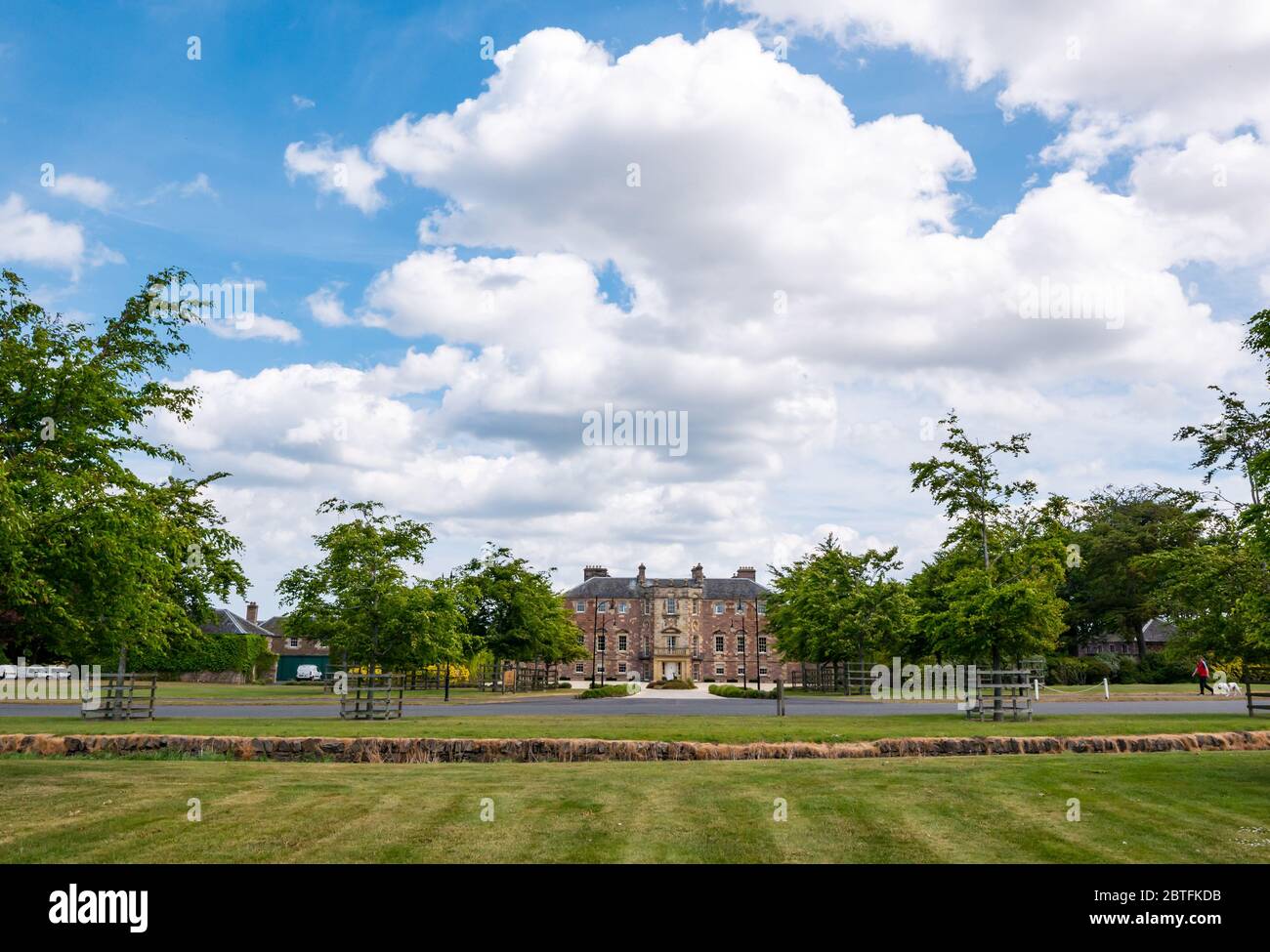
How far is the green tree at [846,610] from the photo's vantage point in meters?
46.1

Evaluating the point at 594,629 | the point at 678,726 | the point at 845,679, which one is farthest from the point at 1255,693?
the point at 594,629

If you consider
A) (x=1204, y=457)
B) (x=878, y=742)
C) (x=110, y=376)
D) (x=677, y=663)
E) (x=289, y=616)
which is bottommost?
(x=677, y=663)

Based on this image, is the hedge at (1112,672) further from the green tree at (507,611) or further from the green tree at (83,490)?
the green tree at (83,490)

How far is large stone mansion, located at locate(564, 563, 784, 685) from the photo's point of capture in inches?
3939

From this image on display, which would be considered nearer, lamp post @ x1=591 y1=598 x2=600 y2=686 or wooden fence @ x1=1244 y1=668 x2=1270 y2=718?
wooden fence @ x1=1244 y1=668 x2=1270 y2=718

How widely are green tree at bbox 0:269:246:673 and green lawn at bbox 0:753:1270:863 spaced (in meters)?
2.94

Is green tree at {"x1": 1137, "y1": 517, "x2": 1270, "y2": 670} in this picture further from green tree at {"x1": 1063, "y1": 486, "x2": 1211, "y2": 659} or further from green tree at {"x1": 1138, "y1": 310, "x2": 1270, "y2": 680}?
green tree at {"x1": 1063, "y1": 486, "x2": 1211, "y2": 659}

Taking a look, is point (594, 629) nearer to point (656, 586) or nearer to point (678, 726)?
point (656, 586)
